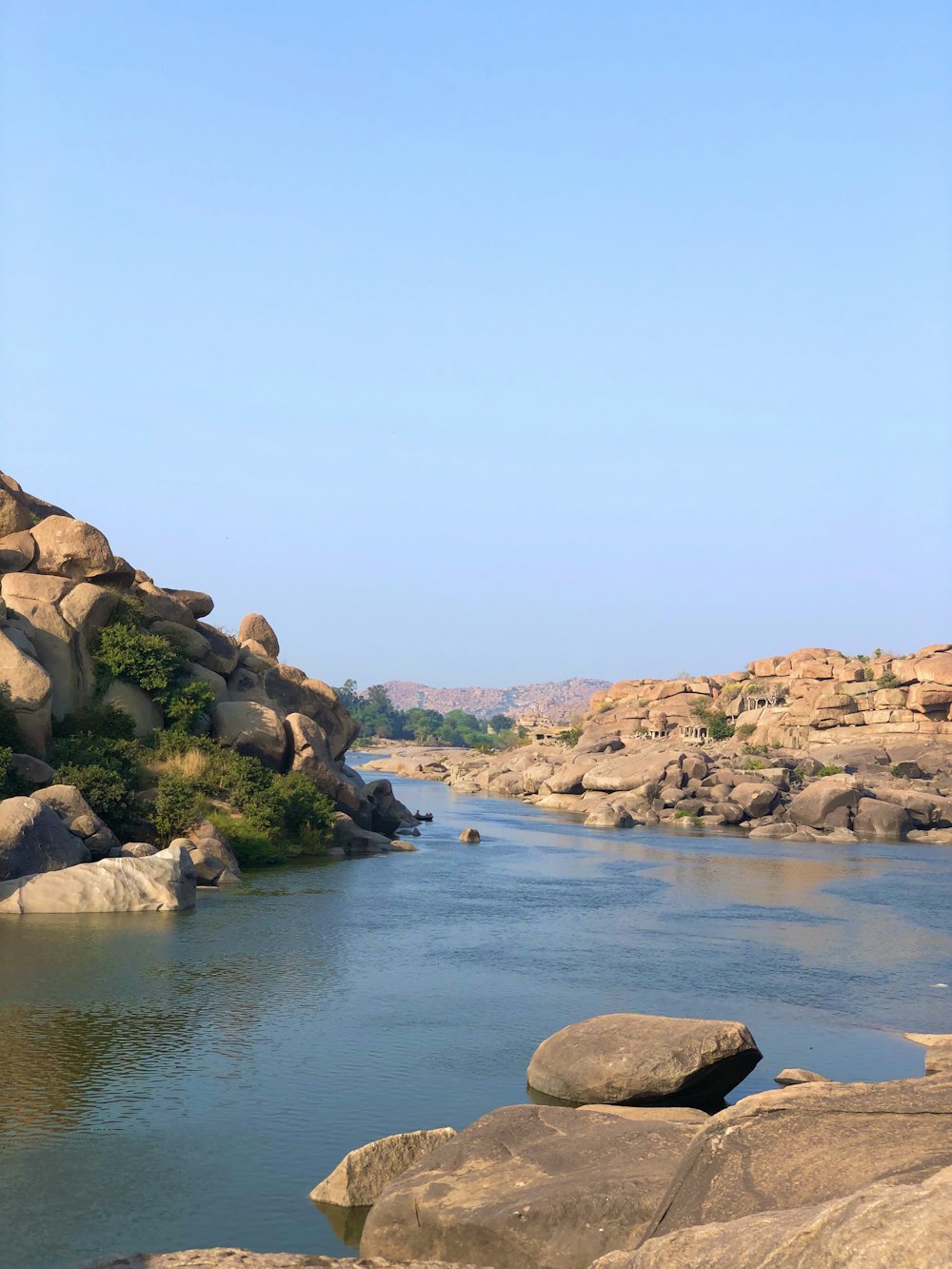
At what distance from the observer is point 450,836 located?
43.7m

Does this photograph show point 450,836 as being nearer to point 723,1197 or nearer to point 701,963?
point 701,963

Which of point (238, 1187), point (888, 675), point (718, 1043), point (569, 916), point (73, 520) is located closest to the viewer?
point (238, 1187)

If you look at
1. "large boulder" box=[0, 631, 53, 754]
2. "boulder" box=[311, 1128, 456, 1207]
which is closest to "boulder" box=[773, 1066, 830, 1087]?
"boulder" box=[311, 1128, 456, 1207]

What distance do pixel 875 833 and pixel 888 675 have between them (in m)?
31.1

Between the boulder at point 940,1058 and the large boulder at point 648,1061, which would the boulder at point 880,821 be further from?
the large boulder at point 648,1061

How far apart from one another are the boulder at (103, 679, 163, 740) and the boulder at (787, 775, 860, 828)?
28899 millimetres

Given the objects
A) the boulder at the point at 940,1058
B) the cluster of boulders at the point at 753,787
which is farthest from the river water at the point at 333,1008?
the cluster of boulders at the point at 753,787

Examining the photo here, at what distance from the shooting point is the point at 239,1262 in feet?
22.1

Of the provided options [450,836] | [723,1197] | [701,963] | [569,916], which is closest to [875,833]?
[450,836]

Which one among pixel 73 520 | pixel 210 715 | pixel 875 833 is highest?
pixel 73 520

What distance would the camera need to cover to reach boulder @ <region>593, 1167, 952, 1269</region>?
14.3ft

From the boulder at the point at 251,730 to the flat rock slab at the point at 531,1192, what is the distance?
25675mm

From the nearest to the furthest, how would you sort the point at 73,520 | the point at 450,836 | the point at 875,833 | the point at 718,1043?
the point at 718,1043
the point at 73,520
the point at 450,836
the point at 875,833

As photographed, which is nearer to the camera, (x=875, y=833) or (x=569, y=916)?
(x=569, y=916)
